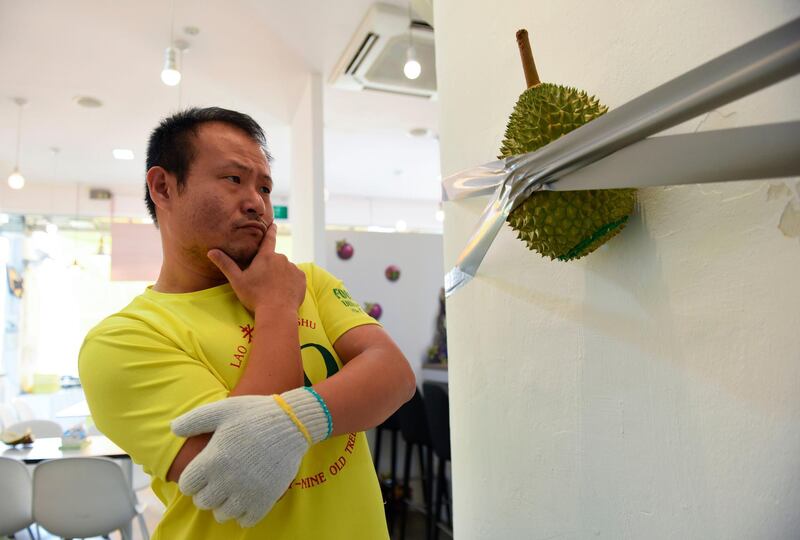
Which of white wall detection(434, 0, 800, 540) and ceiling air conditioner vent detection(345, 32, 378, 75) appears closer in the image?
white wall detection(434, 0, 800, 540)

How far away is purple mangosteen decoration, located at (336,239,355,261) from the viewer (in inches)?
155

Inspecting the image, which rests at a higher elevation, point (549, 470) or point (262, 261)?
point (262, 261)

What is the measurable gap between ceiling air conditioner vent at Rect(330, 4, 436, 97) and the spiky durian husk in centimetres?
254

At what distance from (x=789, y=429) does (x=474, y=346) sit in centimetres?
52

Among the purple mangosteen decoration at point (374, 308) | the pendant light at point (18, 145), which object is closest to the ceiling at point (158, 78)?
the pendant light at point (18, 145)

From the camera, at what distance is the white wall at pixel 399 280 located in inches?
157

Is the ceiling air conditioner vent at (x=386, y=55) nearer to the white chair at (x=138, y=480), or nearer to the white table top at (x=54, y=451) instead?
the white table top at (x=54, y=451)

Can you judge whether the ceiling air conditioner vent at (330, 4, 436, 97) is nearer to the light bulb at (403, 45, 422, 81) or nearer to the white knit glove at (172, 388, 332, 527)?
the light bulb at (403, 45, 422, 81)

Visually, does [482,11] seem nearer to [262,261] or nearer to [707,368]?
[262,261]

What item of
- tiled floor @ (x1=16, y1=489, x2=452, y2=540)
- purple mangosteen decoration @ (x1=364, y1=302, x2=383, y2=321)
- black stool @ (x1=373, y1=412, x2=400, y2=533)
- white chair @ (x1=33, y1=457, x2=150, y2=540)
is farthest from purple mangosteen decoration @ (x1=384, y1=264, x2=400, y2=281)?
white chair @ (x1=33, y1=457, x2=150, y2=540)

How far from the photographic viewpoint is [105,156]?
5703 mm

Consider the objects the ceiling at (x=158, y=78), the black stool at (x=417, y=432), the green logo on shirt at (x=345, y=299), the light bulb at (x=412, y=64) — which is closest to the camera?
the green logo on shirt at (x=345, y=299)

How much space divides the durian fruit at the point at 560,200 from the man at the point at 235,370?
0.32 metres

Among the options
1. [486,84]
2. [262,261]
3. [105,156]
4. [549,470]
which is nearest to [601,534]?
[549,470]
